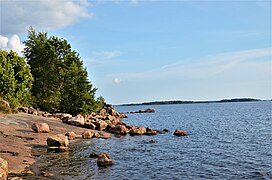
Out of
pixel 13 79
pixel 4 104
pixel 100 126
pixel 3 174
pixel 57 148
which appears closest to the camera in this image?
pixel 3 174

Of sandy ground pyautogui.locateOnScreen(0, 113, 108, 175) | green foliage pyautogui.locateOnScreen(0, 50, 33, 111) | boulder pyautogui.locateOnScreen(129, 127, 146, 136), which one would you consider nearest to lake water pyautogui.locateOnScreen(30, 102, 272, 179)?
sandy ground pyautogui.locateOnScreen(0, 113, 108, 175)

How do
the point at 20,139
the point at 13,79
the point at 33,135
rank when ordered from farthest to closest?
1. the point at 13,79
2. the point at 33,135
3. the point at 20,139

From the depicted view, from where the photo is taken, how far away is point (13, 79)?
48.5 metres

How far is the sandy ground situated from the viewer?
73.8ft

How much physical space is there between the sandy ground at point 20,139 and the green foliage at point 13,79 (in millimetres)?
7328

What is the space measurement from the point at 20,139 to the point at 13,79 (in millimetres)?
20795

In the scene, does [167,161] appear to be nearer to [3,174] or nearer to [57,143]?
[57,143]

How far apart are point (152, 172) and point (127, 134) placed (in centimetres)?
2365

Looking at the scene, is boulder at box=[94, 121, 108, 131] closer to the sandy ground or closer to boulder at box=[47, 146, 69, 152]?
the sandy ground

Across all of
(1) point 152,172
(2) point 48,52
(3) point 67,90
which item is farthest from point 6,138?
(2) point 48,52

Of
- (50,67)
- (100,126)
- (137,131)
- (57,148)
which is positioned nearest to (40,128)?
(57,148)

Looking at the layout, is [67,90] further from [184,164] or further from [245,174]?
[245,174]

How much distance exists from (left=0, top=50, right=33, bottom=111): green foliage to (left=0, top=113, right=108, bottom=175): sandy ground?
733 centimetres

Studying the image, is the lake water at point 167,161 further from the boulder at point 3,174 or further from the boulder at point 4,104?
the boulder at point 4,104
